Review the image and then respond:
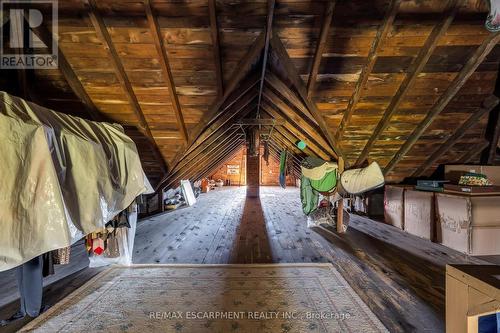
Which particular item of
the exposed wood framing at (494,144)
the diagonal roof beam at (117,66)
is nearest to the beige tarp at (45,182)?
the diagonal roof beam at (117,66)

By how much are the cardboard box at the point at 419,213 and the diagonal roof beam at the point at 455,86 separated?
2.64ft

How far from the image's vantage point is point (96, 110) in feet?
11.0

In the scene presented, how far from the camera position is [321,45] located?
2596mm

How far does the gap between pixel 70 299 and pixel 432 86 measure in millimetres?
4708

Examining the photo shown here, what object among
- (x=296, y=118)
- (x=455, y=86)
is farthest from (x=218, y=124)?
(x=455, y=86)

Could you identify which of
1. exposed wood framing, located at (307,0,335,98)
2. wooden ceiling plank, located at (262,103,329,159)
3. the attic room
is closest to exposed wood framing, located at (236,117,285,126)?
wooden ceiling plank, located at (262,103,329,159)

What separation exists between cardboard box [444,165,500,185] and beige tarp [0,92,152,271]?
5.22m

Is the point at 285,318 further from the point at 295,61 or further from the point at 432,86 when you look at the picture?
the point at 432,86

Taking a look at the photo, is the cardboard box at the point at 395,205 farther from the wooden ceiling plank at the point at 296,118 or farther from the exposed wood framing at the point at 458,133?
the wooden ceiling plank at the point at 296,118

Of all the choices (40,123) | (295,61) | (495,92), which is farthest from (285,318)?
(495,92)

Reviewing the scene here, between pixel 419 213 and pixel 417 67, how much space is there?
2477 millimetres

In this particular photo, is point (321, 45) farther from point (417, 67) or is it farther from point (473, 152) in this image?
point (473, 152)

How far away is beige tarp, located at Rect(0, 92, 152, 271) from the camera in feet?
4.36

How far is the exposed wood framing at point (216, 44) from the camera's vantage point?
2.30 m
